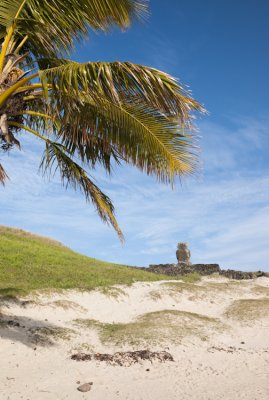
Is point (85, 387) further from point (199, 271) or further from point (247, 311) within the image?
point (199, 271)

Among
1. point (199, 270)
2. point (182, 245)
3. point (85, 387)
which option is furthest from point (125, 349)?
point (182, 245)

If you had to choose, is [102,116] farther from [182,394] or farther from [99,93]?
[182,394]

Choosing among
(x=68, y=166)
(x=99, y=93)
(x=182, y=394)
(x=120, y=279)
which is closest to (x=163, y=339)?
(x=182, y=394)

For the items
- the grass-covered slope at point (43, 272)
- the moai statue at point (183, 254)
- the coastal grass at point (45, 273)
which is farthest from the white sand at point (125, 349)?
the moai statue at point (183, 254)

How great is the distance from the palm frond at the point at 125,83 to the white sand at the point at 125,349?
6.21 metres

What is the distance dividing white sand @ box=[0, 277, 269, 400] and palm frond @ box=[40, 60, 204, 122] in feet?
20.4

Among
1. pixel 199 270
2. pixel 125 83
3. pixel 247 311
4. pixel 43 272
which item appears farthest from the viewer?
pixel 199 270

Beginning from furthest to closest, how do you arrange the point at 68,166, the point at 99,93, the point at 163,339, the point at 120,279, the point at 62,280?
the point at 120,279, the point at 62,280, the point at 163,339, the point at 68,166, the point at 99,93

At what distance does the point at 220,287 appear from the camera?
85.7ft

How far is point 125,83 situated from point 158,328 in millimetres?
9721

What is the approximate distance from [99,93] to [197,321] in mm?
11610

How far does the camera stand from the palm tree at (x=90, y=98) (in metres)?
8.22

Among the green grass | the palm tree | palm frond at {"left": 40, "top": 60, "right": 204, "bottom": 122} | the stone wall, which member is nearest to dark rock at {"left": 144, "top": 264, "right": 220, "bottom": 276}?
the stone wall

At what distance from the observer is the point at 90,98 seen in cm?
912
